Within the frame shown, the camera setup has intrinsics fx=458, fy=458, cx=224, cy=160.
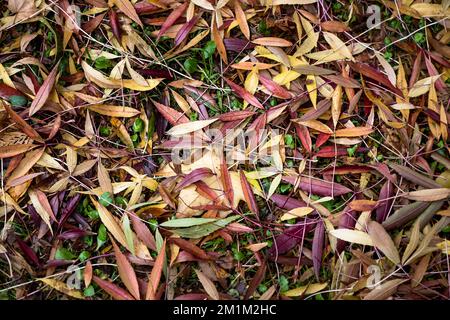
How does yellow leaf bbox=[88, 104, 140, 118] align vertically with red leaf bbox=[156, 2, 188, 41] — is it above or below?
below

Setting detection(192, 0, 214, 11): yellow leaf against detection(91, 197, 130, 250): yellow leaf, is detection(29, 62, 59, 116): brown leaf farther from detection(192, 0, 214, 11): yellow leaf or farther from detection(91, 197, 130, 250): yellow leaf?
detection(192, 0, 214, 11): yellow leaf

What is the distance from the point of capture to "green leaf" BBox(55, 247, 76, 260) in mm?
1097

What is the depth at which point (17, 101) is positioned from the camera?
1.13 metres

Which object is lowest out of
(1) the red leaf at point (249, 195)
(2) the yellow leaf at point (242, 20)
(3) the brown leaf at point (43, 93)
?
(1) the red leaf at point (249, 195)

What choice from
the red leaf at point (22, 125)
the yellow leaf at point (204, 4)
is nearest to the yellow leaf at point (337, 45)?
the yellow leaf at point (204, 4)

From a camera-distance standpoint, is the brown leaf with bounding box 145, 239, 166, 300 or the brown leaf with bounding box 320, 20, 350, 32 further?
the brown leaf with bounding box 320, 20, 350, 32

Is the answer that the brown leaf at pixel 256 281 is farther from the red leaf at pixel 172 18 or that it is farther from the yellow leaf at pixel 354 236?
the red leaf at pixel 172 18

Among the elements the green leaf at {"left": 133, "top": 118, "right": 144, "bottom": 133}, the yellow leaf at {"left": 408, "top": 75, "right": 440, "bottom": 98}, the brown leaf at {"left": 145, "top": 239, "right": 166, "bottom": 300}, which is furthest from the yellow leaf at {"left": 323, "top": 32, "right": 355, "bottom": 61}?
the brown leaf at {"left": 145, "top": 239, "right": 166, "bottom": 300}

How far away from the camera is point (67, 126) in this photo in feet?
3.79

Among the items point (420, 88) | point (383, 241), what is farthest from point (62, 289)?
point (420, 88)

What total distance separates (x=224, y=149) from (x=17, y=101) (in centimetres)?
53

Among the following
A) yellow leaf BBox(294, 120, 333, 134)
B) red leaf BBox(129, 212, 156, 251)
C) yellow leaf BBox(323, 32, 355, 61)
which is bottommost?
red leaf BBox(129, 212, 156, 251)

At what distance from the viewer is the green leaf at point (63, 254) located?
110 cm

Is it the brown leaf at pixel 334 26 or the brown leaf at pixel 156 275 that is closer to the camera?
the brown leaf at pixel 156 275
